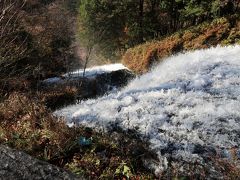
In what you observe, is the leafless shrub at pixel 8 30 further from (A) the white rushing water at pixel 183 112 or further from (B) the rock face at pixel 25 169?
(B) the rock face at pixel 25 169

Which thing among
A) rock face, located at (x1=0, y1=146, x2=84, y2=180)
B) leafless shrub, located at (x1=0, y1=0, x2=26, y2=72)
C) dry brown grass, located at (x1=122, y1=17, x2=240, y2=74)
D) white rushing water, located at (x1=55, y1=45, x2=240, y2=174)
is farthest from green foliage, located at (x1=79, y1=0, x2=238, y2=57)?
rock face, located at (x1=0, y1=146, x2=84, y2=180)

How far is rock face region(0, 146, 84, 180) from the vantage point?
447cm

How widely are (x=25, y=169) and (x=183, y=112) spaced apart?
5.41 metres

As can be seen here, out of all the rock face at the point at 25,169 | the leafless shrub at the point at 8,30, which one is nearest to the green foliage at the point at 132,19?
the leafless shrub at the point at 8,30

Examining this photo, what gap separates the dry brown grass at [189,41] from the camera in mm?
19444

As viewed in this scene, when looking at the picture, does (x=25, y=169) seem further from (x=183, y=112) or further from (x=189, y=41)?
(x=189, y=41)

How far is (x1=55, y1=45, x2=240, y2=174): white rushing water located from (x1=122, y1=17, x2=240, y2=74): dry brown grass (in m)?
6.53

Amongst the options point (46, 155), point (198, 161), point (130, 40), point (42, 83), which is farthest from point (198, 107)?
point (130, 40)

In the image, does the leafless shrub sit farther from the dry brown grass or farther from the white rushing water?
the dry brown grass

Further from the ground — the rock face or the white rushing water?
the rock face

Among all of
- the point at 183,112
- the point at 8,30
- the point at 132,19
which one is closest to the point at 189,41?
the point at 8,30

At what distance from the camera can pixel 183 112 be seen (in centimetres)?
926

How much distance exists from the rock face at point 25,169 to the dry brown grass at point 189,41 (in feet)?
49.2

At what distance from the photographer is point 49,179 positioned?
4441 millimetres
